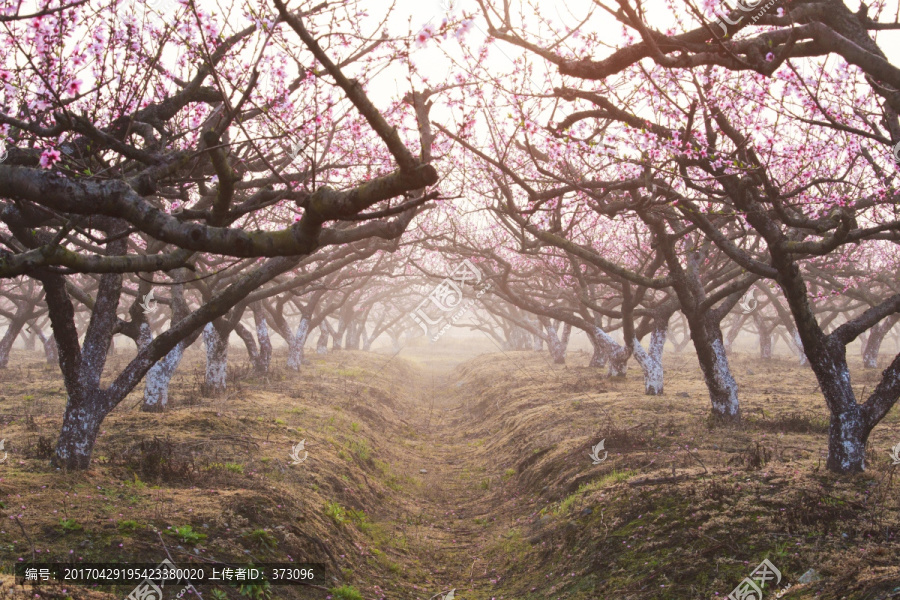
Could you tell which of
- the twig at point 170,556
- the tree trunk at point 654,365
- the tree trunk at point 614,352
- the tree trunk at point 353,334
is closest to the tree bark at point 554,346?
the tree trunk at point 614,352

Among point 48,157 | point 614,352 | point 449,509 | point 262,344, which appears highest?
point 48,157

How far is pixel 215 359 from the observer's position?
1700 centimetres

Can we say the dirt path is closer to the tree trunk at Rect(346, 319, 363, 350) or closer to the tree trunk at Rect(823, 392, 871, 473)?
the tree trunk at Rect(823, 392, 871, 473)

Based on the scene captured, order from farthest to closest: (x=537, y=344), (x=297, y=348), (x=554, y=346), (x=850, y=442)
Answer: (x=537, y=344), (x=554, y=346), (x=297, y=348), (x=850, y=442)

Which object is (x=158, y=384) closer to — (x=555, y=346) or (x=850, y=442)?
(x=850, y=442)

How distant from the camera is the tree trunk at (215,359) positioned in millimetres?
16828

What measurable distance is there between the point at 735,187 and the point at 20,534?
9.20 m

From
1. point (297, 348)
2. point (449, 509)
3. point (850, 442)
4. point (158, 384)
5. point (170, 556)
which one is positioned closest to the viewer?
point (170, 556)

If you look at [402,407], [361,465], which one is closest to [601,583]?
[361,465]

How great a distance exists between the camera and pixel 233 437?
35.5 ft

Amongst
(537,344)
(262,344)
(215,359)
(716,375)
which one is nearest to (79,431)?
(215,359)

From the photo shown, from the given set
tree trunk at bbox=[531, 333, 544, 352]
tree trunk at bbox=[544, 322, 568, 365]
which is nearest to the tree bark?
tree trunk at bbox=[544, 322, 568, 365]

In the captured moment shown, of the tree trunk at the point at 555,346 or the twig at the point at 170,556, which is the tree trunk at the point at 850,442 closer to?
the twig at the point at 170,556

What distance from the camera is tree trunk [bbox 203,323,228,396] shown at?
1683 cm
